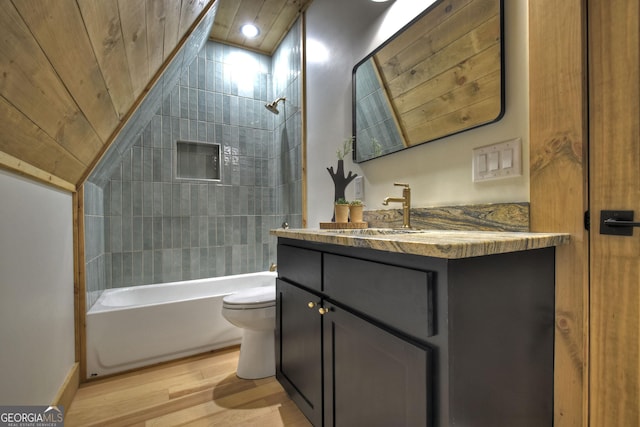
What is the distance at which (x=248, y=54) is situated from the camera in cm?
304

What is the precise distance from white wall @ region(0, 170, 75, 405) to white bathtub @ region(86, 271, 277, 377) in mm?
241

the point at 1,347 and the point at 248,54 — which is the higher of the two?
the point at 248,54

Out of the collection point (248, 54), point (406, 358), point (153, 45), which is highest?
point (248, 54)

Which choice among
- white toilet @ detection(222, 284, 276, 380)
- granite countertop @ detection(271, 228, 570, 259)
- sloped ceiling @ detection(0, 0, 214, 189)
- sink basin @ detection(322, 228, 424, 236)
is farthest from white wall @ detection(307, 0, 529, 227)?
sloped ceiling @ detection(0, 0, 214, 189)

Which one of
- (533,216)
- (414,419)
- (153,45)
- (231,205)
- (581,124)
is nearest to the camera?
(414,419)

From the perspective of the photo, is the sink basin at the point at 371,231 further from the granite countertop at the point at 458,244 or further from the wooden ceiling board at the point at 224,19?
the wooden ceiling board at the point at 224,19

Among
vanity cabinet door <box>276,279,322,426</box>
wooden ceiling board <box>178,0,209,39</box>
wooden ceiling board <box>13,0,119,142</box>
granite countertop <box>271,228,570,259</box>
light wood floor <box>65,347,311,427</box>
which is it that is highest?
wooden ceiling board <box>178,0,209,39</box>

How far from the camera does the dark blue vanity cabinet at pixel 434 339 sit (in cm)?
67

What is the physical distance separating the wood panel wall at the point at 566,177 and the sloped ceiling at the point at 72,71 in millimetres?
1310

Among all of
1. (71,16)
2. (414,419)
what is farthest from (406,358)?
(71,16)

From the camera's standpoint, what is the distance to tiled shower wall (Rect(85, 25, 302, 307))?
248 cm

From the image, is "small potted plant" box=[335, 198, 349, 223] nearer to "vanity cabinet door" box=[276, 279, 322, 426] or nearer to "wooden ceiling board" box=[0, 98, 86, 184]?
"vanity cabinet door" box=[276, 279, 322, 426]

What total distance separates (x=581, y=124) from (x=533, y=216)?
0.29m

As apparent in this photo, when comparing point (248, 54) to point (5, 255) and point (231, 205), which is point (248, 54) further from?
point (5, 255)
